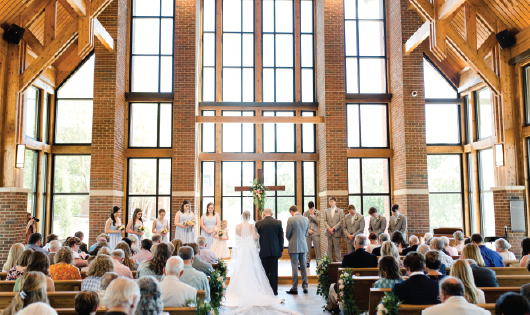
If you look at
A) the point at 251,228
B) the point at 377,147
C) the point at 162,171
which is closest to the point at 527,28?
the point at 377,147

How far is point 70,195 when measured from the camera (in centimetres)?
1321

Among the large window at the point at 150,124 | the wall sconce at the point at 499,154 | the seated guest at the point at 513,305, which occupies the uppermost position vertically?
the large window at the point at 150,124

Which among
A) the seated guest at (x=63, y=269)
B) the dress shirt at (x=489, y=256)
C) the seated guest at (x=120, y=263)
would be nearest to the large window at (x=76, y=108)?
the seated guest at (x=63, y=269)

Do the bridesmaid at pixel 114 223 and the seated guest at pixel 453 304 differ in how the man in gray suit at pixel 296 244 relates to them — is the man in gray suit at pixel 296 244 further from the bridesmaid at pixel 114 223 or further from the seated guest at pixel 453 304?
the seated guest at pixel 453 304

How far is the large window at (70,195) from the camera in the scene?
13117mm

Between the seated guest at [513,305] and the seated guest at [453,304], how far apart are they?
27.9 inches

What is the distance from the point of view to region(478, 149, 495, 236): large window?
498 inches

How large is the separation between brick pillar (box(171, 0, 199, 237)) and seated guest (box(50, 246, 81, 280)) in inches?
292

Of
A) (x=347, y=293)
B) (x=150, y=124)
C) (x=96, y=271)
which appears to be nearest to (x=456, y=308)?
(x=347, y=293)

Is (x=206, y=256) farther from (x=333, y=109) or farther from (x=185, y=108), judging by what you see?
(x=333, y=109)

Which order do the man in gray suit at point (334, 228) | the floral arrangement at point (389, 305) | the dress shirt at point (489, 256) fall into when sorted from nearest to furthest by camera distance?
the floral arrangement at point (389, 305) < the dress shirt at point (489, 256) < the man in gray suit at point (334, 228)

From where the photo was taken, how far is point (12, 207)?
9.25 m

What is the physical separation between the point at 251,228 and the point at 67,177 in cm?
750

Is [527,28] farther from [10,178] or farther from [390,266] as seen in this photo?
[10,178]
